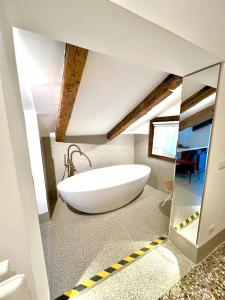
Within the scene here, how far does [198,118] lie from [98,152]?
7.08ft

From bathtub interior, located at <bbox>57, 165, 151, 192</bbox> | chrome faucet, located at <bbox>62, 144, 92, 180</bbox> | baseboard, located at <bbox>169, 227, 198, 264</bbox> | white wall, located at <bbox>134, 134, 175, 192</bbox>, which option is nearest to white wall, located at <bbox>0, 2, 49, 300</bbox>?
baseboard, located at <bbox>169, 227, 198, 264</bbox>

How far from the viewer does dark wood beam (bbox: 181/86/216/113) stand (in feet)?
3.96

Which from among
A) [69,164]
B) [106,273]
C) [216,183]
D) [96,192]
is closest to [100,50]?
[216,183]

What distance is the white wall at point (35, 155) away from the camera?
72.4 inches

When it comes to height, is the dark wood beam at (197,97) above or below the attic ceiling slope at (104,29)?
below

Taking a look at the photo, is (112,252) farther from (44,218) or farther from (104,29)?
(104,29)

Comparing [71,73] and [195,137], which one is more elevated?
[71,73]

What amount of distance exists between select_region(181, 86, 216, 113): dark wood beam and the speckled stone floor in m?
1.64

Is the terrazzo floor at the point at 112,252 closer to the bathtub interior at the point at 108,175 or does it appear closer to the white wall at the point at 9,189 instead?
the bathtub interior at the point at 108,175

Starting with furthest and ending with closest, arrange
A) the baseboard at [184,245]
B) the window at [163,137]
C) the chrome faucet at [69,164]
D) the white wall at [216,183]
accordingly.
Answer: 1. the chrome faucet at [69,164]
2. the window at [163,137]
3. the baseboard at [184,245]
4. the white wall at [216,183]

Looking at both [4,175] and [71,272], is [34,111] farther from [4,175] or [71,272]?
[71,272]

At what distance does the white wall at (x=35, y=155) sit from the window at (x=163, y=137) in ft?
7.33

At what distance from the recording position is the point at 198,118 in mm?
1363

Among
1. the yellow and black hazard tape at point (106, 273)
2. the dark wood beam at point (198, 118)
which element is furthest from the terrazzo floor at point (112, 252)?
the dark wood beam at point (198, 118)
